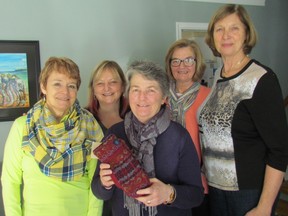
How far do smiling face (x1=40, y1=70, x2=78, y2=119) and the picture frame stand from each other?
82 cm

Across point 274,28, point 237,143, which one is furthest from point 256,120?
point 274,28

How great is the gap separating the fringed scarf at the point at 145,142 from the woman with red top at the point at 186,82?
21.1 inches

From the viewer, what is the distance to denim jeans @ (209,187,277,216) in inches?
51.3

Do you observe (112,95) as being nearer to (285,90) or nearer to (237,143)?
(237,143)

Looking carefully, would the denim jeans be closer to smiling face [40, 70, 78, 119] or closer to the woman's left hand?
the woman's left hand

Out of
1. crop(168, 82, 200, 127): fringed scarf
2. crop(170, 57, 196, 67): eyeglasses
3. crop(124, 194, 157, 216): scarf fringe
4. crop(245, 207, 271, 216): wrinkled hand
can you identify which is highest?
crop(170, 57, 196, 67): eyeglasses

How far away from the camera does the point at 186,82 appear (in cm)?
188

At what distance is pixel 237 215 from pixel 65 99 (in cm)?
104

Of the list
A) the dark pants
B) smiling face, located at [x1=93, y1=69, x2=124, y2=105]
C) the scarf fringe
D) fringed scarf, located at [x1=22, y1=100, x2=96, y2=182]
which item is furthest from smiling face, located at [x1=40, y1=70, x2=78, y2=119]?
the dark pants

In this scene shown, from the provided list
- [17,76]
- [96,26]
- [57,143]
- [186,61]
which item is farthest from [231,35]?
[17,76]

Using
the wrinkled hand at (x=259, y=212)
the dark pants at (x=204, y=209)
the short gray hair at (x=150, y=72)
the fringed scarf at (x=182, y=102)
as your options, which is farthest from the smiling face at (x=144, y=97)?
the dark pants at (x=204, y=209)

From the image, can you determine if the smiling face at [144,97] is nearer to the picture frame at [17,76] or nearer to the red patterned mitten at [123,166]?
the red patterned mitten at [123,166]

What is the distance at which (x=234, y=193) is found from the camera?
134 cm

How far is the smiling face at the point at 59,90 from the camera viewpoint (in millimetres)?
1368
